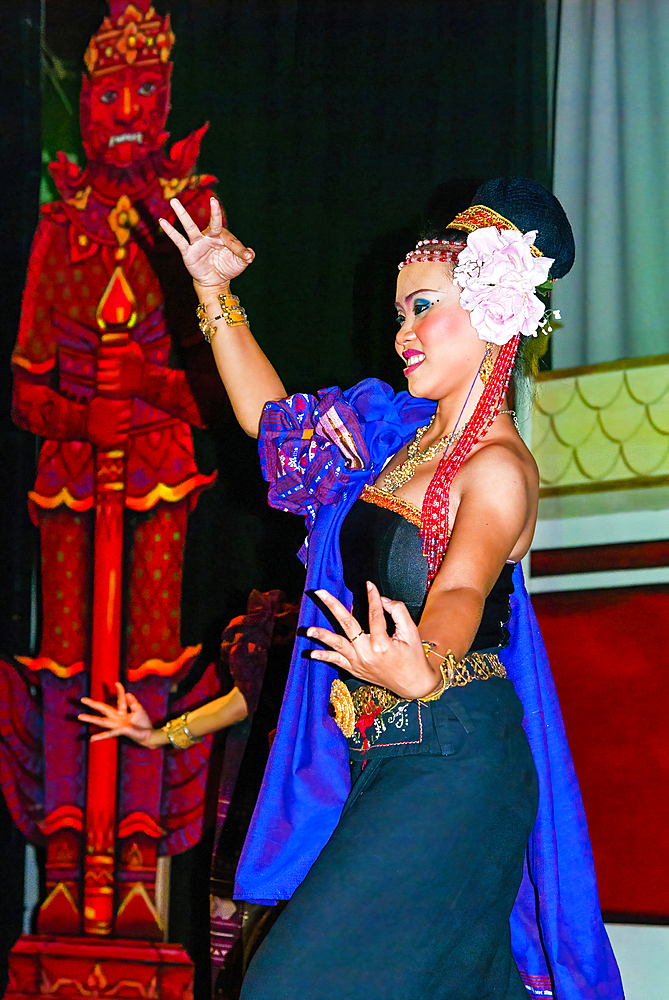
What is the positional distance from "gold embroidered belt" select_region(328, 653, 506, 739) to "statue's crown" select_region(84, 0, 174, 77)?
293 cm

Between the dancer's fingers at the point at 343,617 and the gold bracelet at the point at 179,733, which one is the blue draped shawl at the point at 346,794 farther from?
the gold bracelet at the point at 179,733

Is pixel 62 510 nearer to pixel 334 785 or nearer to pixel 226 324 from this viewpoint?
pixel 226 324

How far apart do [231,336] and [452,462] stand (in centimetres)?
54

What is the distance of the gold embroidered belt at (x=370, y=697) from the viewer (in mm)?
1599

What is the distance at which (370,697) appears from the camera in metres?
1.63

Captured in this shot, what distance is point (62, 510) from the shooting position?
3.78 meters

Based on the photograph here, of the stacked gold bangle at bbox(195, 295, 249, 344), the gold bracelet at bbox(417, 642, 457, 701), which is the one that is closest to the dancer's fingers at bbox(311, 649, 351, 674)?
the gold bracelet at bbox(417, 642, 457, 701)

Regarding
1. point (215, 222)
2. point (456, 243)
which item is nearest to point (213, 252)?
point (215, 222)

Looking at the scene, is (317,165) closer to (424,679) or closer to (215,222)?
(215,222)

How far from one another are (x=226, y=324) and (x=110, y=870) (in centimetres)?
215

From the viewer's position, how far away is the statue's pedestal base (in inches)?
132

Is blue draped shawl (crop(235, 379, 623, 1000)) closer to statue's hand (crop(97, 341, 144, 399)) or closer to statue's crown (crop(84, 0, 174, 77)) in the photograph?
statue's hand (crop(97, 341, 144, 399))

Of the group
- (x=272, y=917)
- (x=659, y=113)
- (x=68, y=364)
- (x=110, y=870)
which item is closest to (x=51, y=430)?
(x=68, y=364)

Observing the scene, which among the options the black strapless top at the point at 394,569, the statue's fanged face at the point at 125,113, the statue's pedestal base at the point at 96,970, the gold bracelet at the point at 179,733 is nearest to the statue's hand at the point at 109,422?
the statue's fanged face at the point at 125,113
